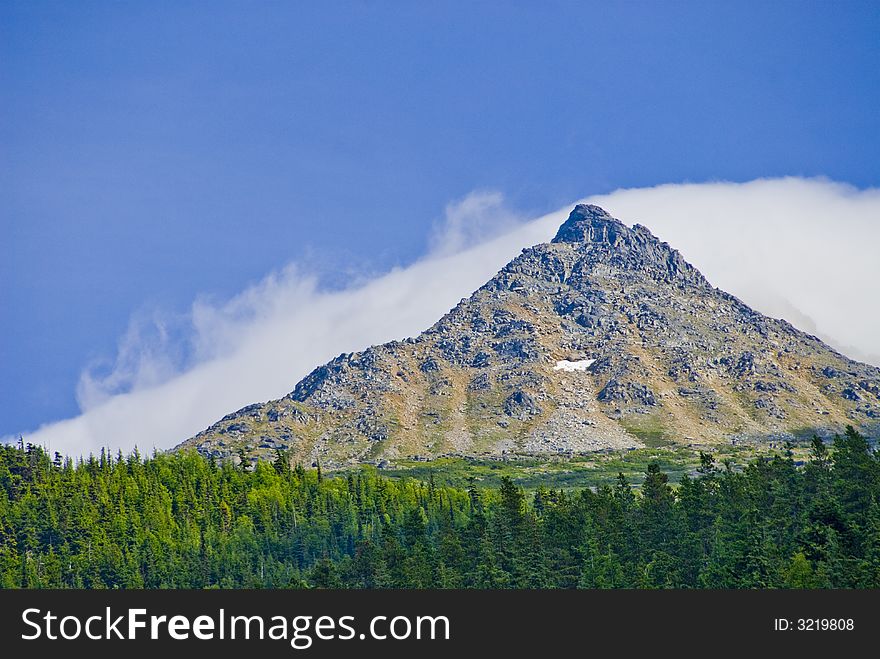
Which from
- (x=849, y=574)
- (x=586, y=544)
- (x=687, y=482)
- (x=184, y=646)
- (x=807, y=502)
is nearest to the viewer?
(x=184, y=646)

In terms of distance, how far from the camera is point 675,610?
2354 inches

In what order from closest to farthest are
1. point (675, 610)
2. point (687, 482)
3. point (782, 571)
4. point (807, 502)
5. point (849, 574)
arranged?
1. point (675, 610)
2. point (849, 574)
3. point (782, 571)
4. point (807, 502)
5. point (687, 482)

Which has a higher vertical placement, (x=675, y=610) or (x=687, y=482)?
(x=687, y=482)

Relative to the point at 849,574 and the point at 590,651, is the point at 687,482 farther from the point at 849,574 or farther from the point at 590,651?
the point at 590,651

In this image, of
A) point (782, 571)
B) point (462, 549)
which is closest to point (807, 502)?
point (782, 571)

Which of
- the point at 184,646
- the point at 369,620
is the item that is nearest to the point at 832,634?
the point at 369,620

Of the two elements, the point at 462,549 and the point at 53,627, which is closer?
the point at 53,627

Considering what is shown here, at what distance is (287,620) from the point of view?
56.5 m

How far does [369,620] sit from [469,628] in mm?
6289

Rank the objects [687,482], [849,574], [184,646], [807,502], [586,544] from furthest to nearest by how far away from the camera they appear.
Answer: [687,482]
[586,544]
[807,502]
[849,574]
[184,646]

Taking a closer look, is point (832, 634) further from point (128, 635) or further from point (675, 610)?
point (128, 635)

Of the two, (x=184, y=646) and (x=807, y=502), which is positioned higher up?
(x=807, y=502)

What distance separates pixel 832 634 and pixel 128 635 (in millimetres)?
38454

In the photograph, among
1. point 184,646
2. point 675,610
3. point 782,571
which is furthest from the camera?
point 782,571
